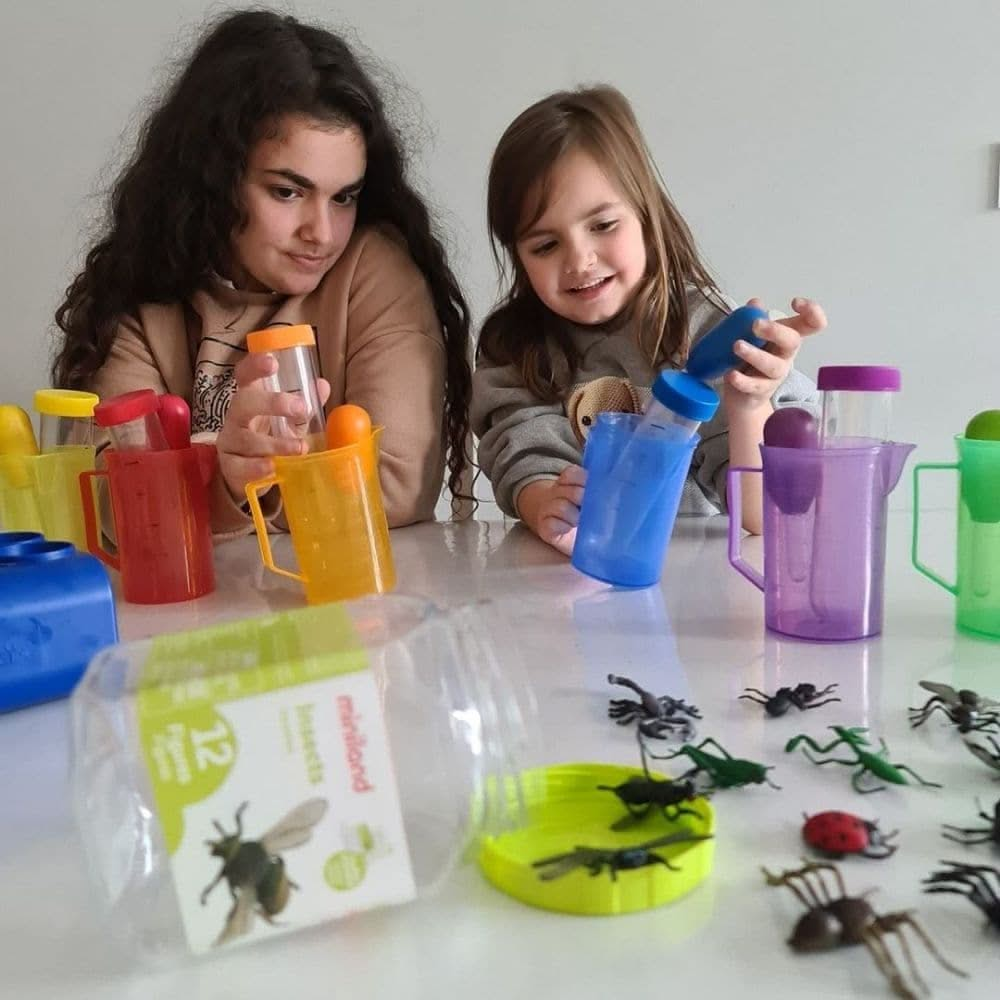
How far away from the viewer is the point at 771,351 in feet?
2.73

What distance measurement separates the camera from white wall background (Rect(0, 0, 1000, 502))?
168 centimetres

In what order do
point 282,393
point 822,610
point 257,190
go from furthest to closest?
point 257,190 → point 282,393 → point 822,610

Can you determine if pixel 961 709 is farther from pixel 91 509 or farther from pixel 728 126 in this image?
pixel 728 126

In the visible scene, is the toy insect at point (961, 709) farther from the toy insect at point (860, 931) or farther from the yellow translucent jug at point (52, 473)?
the yellow translucent jug at point (52, 473)

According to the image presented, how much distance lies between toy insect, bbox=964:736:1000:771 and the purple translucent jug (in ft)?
0.55

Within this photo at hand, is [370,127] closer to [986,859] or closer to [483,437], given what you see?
[483,437]

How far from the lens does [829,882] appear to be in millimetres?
369

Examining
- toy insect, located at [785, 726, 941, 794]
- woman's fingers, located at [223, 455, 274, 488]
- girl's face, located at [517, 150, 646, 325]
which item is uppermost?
girl's face, located at [517, 150, 646, 325]

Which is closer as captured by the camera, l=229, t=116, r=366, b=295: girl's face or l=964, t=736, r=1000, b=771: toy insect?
l=964, t=736, r=1000, b=771: toy insect

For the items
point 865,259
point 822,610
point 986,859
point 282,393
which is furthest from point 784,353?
point 865,259

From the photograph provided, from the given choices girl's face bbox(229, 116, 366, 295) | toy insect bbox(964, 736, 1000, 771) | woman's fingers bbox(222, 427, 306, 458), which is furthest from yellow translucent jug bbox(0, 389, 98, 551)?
toy insect bbox(964, 736, 1000, 771)

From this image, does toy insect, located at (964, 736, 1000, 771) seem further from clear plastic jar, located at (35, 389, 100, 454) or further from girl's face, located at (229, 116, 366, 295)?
girl's face, located at (229, 116, 366, 295)

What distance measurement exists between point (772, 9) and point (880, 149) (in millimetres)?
289

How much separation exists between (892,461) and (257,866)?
0.48m
